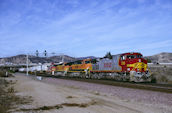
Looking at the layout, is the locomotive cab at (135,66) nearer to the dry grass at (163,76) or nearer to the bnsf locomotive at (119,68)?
the bnsf locomotive at (119,68)

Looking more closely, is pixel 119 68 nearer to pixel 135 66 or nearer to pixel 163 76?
pixel 135 66

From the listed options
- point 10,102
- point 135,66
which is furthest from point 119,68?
point 10,102

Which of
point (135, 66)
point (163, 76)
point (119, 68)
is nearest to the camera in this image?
point (135, 66)

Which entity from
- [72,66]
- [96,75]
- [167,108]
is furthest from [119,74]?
[72,66]

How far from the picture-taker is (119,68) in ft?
70.9

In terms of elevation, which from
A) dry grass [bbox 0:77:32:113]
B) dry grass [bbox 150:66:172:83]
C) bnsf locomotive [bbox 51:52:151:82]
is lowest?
dry grass [bbox 0:77:32:113]

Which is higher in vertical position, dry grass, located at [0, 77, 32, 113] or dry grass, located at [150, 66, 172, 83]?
Answer: dry grass, located at [150, 66, 172, 83]

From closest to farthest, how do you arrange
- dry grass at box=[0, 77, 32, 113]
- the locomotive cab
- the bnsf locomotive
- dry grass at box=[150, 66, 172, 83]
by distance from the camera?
dry grass at box=[0, 77, 32, 113] < the locomotive cab < the bnsf locomotive < dry grass at box=[150, 66, 172, 83]

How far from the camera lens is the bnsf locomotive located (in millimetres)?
18812

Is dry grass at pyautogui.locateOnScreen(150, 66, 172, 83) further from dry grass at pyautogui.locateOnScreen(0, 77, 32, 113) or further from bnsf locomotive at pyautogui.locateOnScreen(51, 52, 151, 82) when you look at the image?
dry grass at pyautogui.locateOnScreen(0, 77, 32, 113)

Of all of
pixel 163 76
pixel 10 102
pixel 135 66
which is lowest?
pixel 10 102

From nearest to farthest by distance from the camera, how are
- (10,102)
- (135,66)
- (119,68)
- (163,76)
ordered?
(10,102)
(135,66)
(119,68)
(163,76)

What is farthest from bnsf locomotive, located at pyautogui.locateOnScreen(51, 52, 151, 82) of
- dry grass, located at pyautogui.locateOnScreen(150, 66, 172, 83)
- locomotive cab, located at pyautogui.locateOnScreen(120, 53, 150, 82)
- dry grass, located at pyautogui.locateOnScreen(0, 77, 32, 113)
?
dry grass, located at pyautogui.locateOnScreen(0, 77, 32, 113)

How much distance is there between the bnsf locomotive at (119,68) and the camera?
1881 cm
